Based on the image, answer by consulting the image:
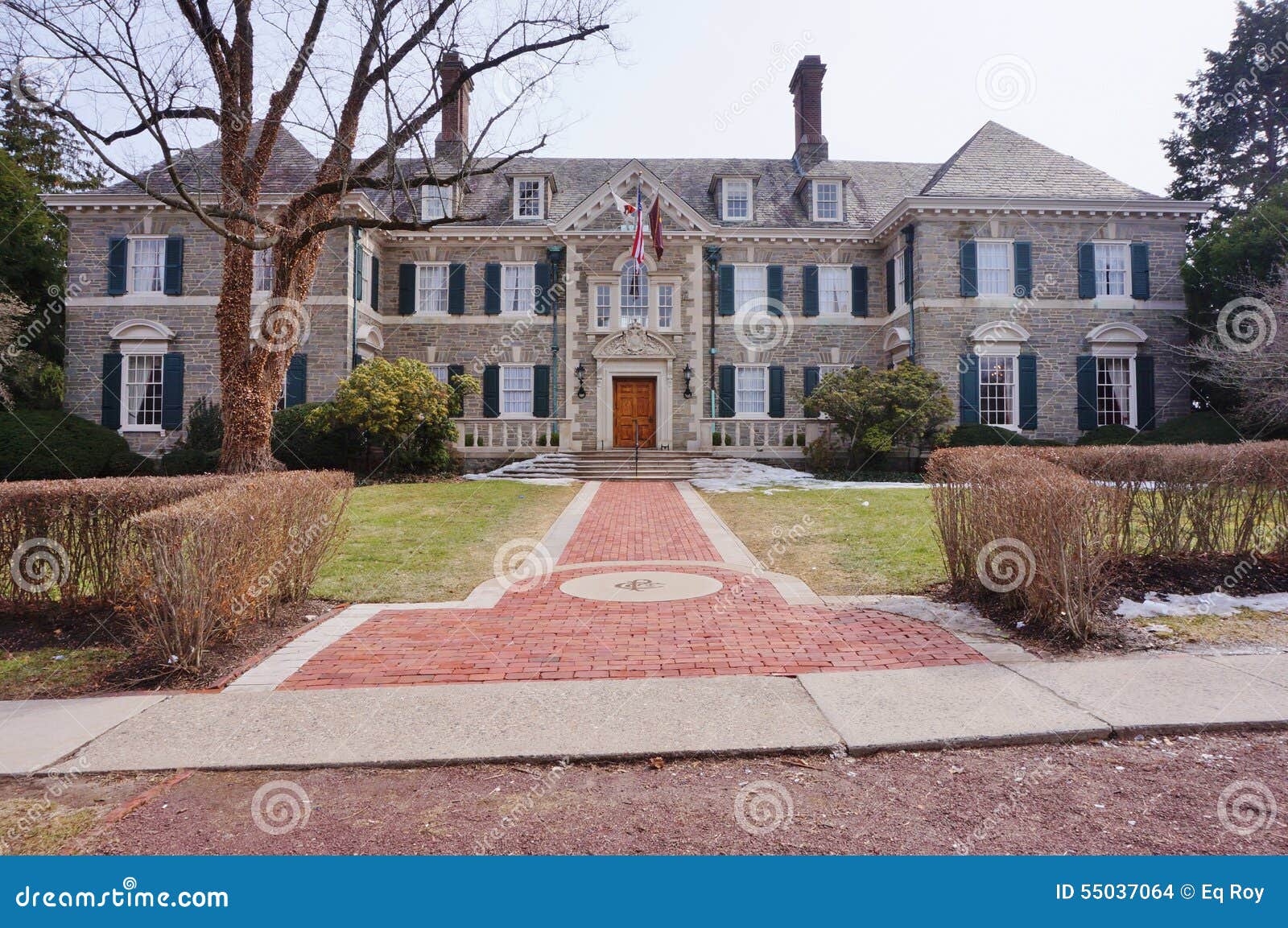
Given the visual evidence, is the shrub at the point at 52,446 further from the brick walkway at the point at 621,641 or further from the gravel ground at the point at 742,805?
the gravel ground at the point at 742,805

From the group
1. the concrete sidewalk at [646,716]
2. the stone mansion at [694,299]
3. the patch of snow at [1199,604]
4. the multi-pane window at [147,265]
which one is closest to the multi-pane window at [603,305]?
the stone mansion at [694,299]

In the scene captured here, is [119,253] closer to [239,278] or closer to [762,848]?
[239,278]

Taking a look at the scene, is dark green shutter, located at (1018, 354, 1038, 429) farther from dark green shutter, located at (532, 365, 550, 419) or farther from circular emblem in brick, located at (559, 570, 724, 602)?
circular emblem in brick, located at (559, 570, 724, 602)

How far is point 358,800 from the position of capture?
10.1ft

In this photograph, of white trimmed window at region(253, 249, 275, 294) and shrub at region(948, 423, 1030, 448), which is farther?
white trimmed window at region(253, 249, 275, 294)

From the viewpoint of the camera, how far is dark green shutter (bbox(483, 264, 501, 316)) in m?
24.0

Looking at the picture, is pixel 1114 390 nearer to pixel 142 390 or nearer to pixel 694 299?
Result: pixel 694 299

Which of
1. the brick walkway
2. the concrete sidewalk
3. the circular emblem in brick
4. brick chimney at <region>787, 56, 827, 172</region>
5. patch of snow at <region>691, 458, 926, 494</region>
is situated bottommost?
the concrete sidewalk

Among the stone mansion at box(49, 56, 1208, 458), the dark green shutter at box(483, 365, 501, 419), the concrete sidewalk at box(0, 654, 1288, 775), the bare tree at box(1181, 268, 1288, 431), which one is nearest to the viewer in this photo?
the concrete sidewalk at box(0, 654, 1288, 775)

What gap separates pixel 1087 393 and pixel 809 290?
879cm

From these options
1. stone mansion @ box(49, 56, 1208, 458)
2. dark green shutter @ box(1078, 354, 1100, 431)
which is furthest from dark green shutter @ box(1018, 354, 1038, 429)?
dark green shutter @ box(1078, 354, 1100, 431)

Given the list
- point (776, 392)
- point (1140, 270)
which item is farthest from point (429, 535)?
point (1140, 270)

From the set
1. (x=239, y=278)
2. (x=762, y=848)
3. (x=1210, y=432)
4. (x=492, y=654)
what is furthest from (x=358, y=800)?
(x=1210, y=432)

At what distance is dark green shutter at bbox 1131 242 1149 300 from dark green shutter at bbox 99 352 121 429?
3005cm
